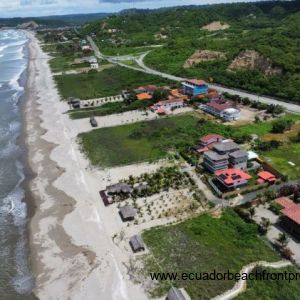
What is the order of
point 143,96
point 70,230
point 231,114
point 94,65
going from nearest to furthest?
point 70,230, point 231,114, point 143,96, point 94,65

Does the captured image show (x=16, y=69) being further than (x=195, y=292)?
Yes

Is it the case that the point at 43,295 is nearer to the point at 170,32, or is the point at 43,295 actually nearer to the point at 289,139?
the point at 289,139

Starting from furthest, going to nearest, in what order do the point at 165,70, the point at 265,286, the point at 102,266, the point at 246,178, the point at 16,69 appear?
the point at 16,69 → the point at 165,70 → the point at 246,178 → the point at 102,266 → the point at 265,286

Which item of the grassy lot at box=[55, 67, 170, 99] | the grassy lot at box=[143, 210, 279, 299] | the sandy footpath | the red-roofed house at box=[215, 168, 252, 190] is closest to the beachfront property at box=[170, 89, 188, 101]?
the grassy lot at box=[55, 67, 170, 99]

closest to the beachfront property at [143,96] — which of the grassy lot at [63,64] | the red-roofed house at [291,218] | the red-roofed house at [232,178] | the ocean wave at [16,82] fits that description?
the ocean wave at [16,82]

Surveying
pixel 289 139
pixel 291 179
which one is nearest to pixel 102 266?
pixel 291 179

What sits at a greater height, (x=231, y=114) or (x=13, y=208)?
(x=13, y=208)

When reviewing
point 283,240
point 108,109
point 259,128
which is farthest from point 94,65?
point 283,240

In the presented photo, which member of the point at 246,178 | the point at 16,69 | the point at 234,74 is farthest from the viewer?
the point at 16,69

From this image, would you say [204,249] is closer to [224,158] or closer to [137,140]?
[224,158]
